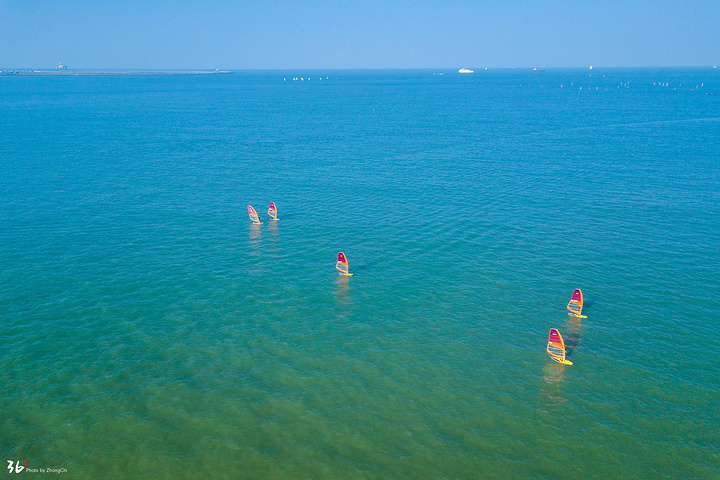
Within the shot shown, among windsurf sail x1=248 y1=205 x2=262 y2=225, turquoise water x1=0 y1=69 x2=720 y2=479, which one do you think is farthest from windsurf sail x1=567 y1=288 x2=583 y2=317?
windsurf sail x1=248 y1=205 x2=262 y2=225

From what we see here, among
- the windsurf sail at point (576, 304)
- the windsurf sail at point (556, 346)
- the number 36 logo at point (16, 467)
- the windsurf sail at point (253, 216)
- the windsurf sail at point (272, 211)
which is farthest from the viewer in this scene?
the windsurf sail at point (272, 211)

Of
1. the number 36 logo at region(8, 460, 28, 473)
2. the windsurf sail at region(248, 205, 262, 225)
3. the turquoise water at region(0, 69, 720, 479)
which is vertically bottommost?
the number 36 logo at region(8, 460, 28, 473)

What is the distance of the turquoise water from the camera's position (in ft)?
107

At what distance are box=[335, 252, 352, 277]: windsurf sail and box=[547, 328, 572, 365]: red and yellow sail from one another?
25151 millimetres

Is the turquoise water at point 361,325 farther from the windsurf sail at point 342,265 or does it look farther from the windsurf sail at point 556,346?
the windsurf sail at point 342,265

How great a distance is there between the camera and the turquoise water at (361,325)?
32656mm

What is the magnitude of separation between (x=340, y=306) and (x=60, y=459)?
Answer: 27.9 meters

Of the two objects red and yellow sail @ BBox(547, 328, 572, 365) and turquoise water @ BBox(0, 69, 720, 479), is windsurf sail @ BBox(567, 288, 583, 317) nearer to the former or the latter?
turquoise water @ BBox(0, 69, 720, 479)

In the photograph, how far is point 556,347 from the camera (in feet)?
135

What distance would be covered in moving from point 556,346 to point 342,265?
1051 inches

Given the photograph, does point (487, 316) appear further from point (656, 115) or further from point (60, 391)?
point (656, 115)

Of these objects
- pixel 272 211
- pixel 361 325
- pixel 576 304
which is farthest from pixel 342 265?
pixel 576 304

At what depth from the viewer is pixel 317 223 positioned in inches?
2940

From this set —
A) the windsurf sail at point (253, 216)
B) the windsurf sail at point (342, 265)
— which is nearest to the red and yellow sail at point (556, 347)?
the windsurf sail at point (342, 265)
